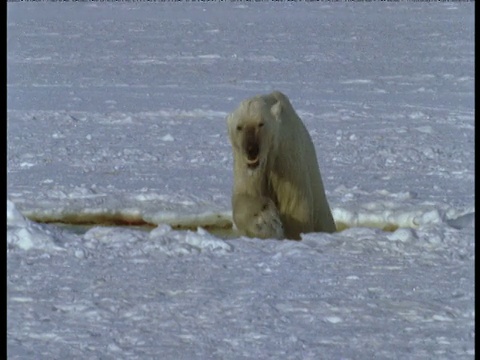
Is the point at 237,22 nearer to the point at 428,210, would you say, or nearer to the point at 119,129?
the point at 119,129

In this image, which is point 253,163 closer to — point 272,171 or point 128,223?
point 272,171

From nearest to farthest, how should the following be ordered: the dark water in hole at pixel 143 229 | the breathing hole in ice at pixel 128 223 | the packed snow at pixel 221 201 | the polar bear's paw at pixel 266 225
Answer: the packed snow at pixel 221 201 → the polar bear's paw at pixel 266 225 → the dark water in hole at pixel 143 229 → the breathing hole in ice at pixel 128 223

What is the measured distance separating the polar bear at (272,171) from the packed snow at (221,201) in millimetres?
389

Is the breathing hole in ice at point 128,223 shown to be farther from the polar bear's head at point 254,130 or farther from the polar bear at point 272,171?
the polar bear's head at point 254,130

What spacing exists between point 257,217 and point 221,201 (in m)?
1.23

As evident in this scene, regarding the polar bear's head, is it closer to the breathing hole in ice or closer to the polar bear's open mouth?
the polar bear's open mouth

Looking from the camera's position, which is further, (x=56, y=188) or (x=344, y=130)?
(x=344, y=130)

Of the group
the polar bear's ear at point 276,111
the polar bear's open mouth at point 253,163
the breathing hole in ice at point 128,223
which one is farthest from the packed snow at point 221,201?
the polar bear's ear at point 276,111

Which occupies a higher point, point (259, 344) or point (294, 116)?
point (294, 116)

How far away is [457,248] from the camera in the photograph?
5.27m

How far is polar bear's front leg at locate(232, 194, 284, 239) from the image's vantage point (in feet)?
18.9

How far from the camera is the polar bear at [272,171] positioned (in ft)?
18.6

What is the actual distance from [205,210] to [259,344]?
2.93 meters
